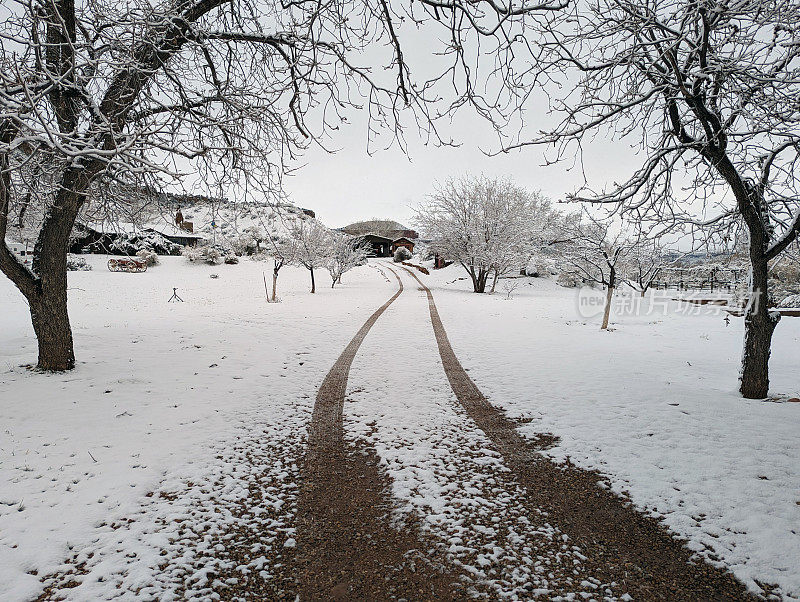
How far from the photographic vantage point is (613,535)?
275 cm

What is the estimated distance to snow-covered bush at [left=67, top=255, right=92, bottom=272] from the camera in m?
24.2

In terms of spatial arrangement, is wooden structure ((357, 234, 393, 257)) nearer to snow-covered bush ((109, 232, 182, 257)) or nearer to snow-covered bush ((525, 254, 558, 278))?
snow-covered bush ((109, 232, 182, 257))

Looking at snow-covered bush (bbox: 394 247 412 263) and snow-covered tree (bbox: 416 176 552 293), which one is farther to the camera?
snow-covered bush (bbox: 394 247 412 263)

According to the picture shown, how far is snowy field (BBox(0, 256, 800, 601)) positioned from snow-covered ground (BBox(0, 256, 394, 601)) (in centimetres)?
2

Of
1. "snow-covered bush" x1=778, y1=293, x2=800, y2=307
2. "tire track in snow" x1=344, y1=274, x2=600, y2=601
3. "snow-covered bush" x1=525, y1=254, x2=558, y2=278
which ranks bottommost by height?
"tire track in snow" x1=344, y1=274, x2=600, y2=601

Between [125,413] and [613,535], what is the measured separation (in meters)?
5.33

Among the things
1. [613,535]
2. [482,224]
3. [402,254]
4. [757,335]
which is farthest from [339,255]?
[402,254]

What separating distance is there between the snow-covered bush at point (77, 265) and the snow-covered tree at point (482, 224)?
22073mm

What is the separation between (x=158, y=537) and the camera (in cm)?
270

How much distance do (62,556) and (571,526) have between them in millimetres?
3470

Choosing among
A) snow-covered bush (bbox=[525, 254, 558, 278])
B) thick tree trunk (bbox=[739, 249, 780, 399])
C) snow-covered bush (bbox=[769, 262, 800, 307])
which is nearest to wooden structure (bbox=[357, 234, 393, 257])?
snow-covered bush (bbox=[525, 254, 558, 278])

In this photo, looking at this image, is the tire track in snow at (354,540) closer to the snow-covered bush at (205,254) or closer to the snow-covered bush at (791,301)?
the snow-covered bush at (791,301)

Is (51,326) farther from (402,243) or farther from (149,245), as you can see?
(402,243)

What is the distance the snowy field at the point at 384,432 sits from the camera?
2674 millimetres
